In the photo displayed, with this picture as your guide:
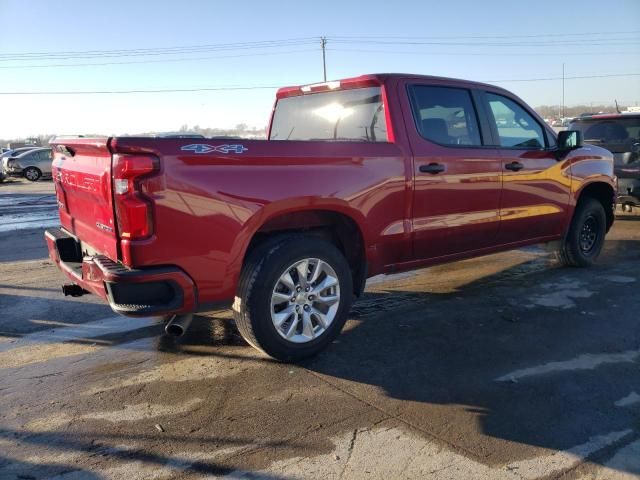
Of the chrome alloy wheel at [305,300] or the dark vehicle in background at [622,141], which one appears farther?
the dark vehicle in background at [622,141]

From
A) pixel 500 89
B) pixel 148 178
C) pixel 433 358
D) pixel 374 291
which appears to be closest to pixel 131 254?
pixel 148 178

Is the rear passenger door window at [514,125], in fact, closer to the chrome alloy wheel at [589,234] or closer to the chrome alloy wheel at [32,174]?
the chrome alloy wheel at [589,234]

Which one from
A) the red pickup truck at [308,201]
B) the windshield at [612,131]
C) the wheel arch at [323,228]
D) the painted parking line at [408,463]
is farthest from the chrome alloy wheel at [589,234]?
the painted parking line at [408,463]

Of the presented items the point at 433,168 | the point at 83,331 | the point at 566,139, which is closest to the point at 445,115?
the point at 433,168

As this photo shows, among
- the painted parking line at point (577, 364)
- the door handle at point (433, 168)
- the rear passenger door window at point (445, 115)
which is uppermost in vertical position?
the rear passenger door window at point (445, 115)

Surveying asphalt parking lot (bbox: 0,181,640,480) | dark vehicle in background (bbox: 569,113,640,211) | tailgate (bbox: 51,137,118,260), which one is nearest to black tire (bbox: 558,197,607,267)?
asphalt parking lot (bbox: 0,181,640,480)

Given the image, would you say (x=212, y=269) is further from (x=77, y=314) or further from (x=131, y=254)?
(x=77, y=314)

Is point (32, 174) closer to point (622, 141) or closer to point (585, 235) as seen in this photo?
point (622, 141)

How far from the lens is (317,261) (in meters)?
3.92

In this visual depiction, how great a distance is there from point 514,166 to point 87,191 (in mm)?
3819

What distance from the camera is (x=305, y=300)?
392 centimetres

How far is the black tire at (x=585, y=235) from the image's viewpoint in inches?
254

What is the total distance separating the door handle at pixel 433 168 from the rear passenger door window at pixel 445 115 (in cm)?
22

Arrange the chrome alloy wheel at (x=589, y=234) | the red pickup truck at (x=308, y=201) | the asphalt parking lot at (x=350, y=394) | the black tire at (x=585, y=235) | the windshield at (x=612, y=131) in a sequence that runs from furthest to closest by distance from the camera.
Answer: the windshield at (x=612, y=131), the chrome alloy wheel at (x=589, y=234), the black tire at (x=585, y=235), the red pickup truck at (x=308, y=201), the asphalt parking lot at (x=350, y=394)
